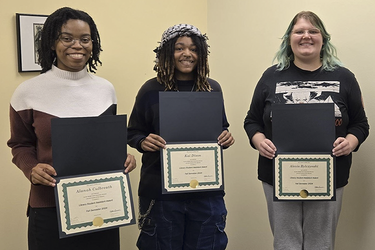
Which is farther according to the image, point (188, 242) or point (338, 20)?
point (338, 20)

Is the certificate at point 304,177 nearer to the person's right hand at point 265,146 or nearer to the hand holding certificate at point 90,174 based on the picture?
the person's right hand at point 265,146

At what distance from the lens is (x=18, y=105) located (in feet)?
5.00

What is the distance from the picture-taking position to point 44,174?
1.44 meters

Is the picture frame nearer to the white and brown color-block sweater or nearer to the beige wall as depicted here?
the beige wall

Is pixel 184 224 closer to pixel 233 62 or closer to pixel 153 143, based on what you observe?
pixel 153 143

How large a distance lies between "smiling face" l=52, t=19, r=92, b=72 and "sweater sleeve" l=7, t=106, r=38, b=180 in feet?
0.76

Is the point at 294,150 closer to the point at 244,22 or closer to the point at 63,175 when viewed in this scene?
the point at 63,175

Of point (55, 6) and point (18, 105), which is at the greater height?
point (55, 6)

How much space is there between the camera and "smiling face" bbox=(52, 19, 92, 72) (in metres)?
1.56

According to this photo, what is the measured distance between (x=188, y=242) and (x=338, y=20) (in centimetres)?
136

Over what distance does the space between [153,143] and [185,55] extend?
1.32 ft

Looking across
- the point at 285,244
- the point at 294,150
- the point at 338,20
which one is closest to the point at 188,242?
the point at 285,244

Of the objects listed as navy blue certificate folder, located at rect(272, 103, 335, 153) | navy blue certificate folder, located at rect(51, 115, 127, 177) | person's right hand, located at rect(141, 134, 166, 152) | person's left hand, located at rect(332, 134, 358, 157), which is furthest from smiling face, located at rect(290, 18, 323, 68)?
navy blue certificate folder, located at rect(51, 115, 127, 177)

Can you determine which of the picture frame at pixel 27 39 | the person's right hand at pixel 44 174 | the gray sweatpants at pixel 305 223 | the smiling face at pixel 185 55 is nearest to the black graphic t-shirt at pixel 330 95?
the gray sweatpants at pixel 305 223
